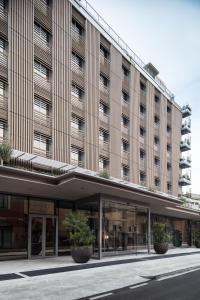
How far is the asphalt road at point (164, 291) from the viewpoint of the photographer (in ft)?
35.5

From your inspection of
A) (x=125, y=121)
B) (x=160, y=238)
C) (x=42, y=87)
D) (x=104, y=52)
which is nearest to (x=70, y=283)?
(x=160, y=238)

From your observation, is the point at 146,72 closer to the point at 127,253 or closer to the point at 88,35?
the point at 88,35

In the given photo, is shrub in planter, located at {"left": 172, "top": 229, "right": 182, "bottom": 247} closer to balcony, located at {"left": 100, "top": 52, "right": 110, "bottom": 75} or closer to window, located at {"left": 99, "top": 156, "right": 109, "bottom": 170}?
window, located at {"left": 99, "top": 156, "right": 109, "bottom": 170}

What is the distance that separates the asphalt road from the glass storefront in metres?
11.0

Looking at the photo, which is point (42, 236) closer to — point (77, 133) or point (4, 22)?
point (77, 133)

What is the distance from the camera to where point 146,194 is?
26953 millimetres

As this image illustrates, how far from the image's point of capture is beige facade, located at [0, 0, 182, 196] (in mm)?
27562

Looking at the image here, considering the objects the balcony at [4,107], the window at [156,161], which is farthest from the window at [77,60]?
the window at [156,161]

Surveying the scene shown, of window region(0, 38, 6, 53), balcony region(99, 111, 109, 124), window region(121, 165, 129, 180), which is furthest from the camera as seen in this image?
window region(121, 165, 129, 180)

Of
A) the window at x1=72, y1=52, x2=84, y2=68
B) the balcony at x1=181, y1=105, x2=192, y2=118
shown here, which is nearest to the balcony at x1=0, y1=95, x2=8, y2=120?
the window at x1=72, y1=52, x2=84, y2=68

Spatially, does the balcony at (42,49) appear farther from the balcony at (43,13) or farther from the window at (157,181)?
the window at (157,181)

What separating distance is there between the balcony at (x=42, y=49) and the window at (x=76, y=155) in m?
7.61

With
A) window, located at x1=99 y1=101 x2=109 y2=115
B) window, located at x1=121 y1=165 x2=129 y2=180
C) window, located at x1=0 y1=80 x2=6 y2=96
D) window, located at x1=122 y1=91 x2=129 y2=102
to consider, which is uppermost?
window, located at x1=122 y1=91 x2=129 y2=102

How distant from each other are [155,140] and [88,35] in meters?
19.7
